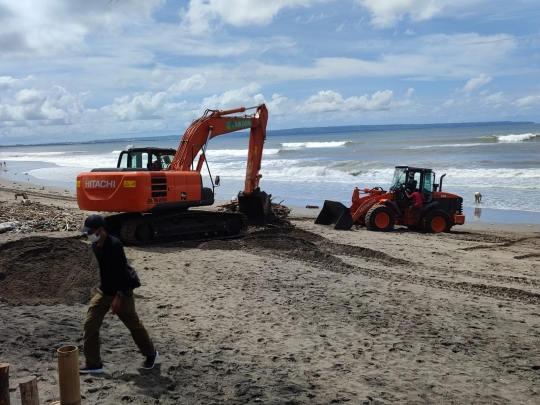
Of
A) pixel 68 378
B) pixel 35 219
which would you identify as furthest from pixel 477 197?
pixel 68 378

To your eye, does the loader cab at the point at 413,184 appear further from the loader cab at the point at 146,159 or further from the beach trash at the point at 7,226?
the beach trash at the point at 7,226

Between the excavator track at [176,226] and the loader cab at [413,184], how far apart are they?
542cm

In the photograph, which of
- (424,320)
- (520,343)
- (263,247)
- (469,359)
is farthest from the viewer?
(263,247)

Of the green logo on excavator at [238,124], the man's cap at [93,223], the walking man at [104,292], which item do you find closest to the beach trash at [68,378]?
the walking man at [104,292]

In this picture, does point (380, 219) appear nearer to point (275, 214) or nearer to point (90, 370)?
point (275, 214)

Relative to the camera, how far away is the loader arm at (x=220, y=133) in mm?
13685

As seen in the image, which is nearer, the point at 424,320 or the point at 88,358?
the point at 88,358

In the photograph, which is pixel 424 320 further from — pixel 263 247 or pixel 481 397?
pixel 263 247

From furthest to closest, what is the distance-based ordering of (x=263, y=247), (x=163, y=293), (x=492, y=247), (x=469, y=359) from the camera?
(x=492, y=247)
(x=263, y=247)
(x=163, y=293)
(x=469, y=359)

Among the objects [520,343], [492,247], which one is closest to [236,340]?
[520,343]

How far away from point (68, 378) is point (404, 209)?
13908 mm

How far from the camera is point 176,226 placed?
13219mm

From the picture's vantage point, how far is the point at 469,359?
6.58 metres

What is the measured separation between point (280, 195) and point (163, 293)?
17.5m
